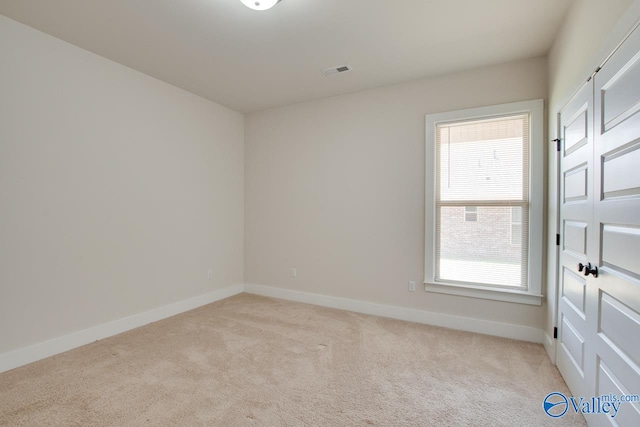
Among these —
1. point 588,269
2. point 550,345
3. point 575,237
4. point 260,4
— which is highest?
point 260,4

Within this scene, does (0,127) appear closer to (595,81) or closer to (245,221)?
→ (245,221)

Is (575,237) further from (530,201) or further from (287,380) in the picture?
(287,380)

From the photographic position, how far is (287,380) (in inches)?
86.4

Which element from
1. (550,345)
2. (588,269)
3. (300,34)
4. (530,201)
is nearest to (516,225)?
(530,201)

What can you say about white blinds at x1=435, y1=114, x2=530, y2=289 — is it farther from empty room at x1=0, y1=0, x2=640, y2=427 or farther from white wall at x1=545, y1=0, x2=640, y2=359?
white wall at x1=545, y1=0, x2=640, y2=359

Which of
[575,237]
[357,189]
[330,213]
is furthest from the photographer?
[330,213]

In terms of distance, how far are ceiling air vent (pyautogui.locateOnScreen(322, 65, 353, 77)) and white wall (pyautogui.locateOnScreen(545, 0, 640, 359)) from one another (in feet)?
5.94

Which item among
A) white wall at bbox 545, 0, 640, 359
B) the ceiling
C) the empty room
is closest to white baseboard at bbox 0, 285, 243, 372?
the empty room

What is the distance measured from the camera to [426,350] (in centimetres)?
269

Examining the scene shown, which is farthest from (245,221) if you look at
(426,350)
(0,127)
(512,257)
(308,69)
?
(512,257)

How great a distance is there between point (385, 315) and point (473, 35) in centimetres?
300

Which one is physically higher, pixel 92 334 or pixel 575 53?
pixel 575 53

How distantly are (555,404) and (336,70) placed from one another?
11.0ft

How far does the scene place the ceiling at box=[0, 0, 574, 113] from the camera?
2.18 m
